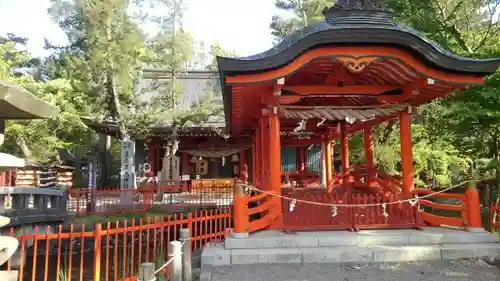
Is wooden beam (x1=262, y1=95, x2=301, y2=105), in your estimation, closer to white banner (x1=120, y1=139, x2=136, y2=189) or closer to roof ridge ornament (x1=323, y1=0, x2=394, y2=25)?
roof ridge ornament (x1=323, y1=0, x2=394, y2=25)

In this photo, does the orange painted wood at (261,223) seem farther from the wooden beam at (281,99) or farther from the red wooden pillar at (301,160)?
the red wooden pillar at (301,160)

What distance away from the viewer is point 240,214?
7.34 m

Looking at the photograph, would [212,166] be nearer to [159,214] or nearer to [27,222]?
[159,214]

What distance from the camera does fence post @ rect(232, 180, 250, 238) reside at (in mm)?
7289

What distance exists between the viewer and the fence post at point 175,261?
207 inches

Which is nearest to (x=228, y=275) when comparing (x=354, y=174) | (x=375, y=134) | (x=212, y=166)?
(x=354, y=174)

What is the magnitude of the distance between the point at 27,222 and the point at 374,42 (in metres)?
9.40

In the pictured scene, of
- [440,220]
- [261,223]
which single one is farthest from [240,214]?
[440,220]

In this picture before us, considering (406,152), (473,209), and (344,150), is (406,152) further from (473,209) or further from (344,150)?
(344,150)

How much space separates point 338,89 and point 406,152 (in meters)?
2.08

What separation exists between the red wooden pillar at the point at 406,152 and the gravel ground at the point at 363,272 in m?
2.07

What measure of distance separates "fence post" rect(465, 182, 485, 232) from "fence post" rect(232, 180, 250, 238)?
14.5 feet

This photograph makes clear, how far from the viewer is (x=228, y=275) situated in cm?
612

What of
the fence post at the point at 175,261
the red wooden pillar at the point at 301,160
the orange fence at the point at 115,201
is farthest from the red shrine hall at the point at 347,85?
the red wooden pillar at the point at 301,160
